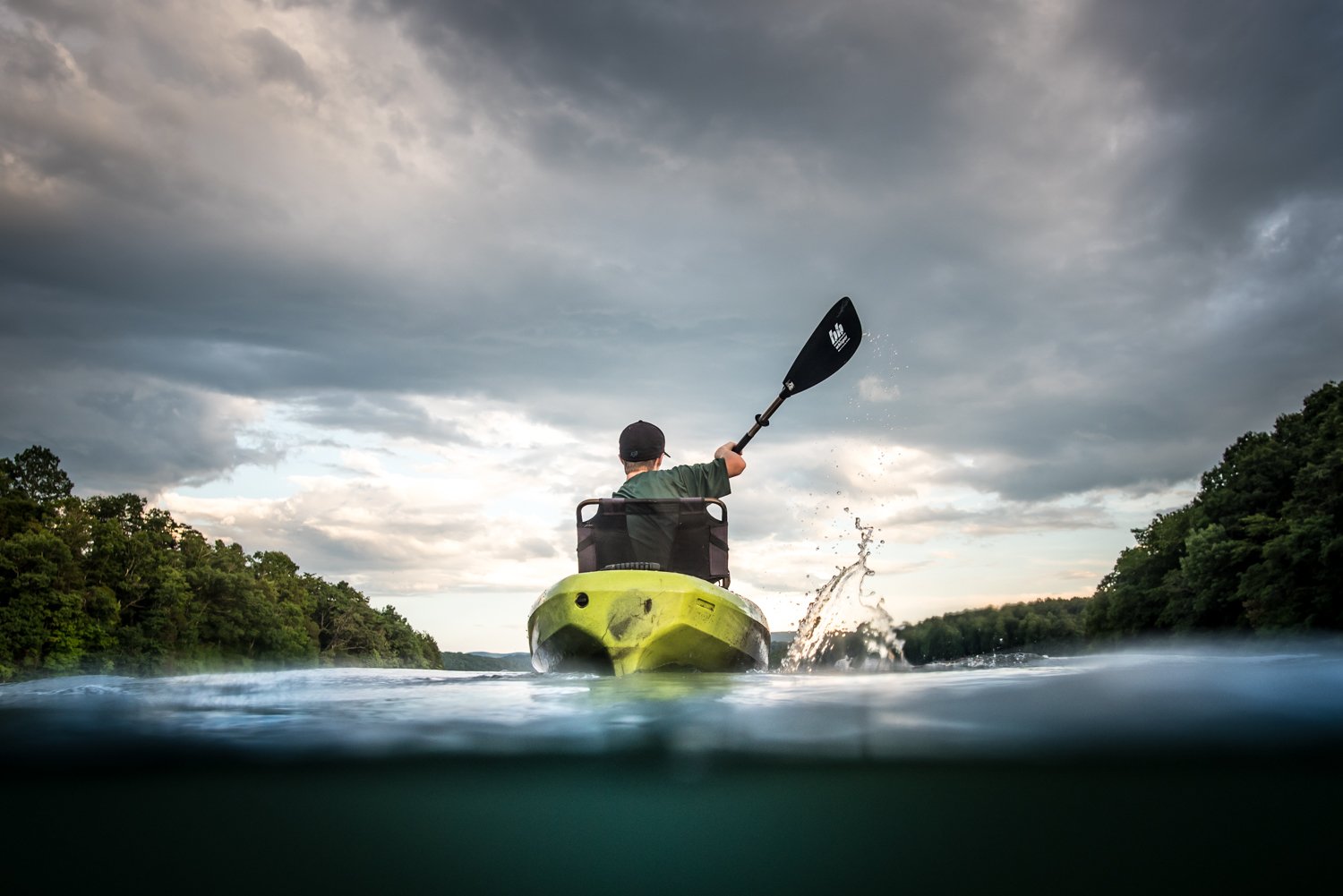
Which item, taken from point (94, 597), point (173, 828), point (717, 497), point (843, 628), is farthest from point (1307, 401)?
point (94, 597)

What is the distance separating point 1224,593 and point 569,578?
3587 centimetres

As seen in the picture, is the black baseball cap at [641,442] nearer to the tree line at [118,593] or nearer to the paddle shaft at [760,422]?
the paddle shaft at [760,422]

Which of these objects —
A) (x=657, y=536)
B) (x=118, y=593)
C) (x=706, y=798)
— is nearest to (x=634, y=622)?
(x=657, y=536)

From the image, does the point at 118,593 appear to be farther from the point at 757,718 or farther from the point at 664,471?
the point at 757,718

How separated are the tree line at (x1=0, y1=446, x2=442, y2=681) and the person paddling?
42384 millimetres

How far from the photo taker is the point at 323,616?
80312mm

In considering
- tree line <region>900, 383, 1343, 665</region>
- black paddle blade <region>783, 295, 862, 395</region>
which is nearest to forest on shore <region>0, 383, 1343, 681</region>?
tree line <region>900, 383, 1343, 665</region>

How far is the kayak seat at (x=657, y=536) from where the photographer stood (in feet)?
23.5

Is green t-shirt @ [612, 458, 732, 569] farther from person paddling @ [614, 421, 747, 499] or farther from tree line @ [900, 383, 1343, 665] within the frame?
tree line @ [900, 383, 1343, 665]

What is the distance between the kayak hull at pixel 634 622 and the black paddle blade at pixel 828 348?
502cm

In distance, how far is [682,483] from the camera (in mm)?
7656

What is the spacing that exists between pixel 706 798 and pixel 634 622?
7.60ft

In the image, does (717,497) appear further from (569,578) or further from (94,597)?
(94,597)

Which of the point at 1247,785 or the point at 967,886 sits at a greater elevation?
the point at 1247,785
